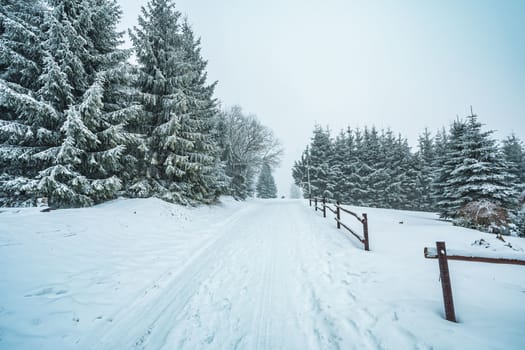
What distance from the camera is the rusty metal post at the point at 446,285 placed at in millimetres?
2520

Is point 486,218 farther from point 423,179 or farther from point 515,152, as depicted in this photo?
point 515,152

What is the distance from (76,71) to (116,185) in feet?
15.3

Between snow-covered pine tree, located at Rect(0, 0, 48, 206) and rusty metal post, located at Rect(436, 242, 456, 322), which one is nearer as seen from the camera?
rusty metal post, located at Rect(436, 242, 456, 322)

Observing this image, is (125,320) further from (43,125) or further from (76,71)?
(76,71)

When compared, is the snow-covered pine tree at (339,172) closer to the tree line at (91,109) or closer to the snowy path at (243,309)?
the tree line at (91,109)

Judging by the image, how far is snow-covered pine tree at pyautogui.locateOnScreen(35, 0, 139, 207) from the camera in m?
6.64

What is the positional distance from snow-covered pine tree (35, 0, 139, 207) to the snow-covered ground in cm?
151

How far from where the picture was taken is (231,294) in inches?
138

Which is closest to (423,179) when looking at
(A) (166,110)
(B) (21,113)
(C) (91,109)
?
(A) (166,110)

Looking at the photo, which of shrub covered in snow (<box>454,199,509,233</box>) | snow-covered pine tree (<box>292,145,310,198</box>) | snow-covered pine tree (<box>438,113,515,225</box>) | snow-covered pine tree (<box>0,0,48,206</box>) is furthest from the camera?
snow-covered pine tree (<box>292,145,310,198</box>)

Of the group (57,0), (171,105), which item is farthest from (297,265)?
(57,0)

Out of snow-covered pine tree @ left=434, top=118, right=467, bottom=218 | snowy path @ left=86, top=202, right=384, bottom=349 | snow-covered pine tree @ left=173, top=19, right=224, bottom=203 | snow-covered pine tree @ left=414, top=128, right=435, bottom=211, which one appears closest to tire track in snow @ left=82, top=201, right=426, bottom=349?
snowy path @ left=86, top=202, right=384, bottom=349

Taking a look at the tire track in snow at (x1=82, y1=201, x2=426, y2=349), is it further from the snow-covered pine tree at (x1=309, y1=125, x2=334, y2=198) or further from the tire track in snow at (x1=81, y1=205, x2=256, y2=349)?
the snow-covered pine tree at (x1=309, y1=125, x2=334, y2=198)

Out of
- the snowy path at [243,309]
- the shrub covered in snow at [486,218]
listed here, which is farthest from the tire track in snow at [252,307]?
the shrub covered in snow at [486,218]
